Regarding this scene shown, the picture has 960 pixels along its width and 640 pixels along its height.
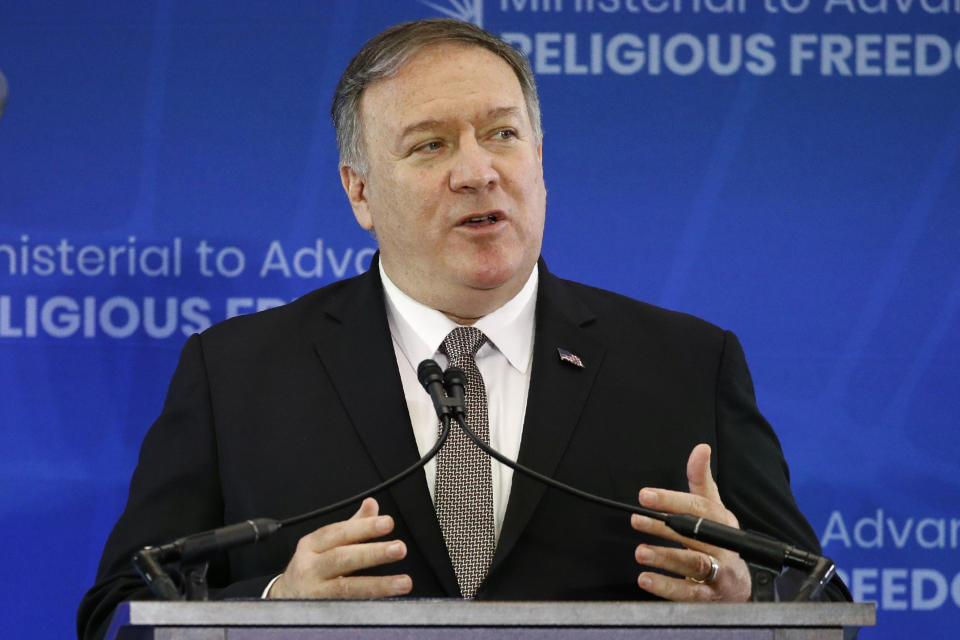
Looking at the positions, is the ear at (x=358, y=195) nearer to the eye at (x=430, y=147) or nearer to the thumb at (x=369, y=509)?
the eye at (x=430, y=147)

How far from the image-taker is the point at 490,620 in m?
1.32

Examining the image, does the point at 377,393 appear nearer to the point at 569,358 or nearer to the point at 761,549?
the point at 569,358

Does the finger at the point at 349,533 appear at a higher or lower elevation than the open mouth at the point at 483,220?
lower

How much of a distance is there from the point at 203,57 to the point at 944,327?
1715mm

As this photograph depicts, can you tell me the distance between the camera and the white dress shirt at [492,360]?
7.12ft

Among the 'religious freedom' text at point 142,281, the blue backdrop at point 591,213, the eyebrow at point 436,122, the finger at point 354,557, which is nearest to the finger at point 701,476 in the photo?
the finger at point 354,557

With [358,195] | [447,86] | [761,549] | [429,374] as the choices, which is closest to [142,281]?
[358,195]

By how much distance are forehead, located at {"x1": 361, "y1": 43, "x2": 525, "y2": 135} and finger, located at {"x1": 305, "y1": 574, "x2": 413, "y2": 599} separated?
871 mm

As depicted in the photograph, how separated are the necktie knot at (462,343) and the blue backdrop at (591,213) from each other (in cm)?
66

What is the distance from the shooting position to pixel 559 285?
7.87 feet

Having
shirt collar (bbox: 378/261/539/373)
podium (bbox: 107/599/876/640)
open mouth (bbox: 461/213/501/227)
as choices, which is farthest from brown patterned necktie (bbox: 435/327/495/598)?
podium (bbox: 107/599/876/640)

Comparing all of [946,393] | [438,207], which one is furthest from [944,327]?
[438,207]

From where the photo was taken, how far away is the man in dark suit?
82.8 inches

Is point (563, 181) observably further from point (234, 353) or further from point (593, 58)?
point (234, 353)
